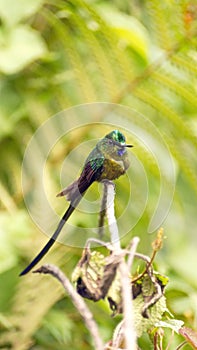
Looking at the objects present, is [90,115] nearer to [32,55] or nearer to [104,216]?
[32,55]

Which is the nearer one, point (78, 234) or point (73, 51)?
point (78, 234)

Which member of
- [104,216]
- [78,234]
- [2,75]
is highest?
[2,75]

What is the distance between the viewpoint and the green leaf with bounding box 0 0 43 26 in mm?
1222

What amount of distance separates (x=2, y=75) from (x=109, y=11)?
22 cm

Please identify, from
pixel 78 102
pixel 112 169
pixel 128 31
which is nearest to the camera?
pixel 112 169

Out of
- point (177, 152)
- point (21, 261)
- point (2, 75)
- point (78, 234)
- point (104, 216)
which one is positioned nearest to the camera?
point (104, 216)

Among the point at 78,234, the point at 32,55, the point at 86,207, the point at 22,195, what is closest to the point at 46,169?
the point at 22,195

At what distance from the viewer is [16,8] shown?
1.22 meters

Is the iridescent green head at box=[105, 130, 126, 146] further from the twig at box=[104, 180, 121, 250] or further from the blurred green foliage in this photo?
the blurred green foliage

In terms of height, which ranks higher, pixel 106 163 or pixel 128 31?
pixel 128 31

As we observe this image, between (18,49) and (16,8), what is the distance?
7 centimetres

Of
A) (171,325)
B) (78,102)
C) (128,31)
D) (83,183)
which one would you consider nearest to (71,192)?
(83,183)

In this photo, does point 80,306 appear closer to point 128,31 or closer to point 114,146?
point 114,146

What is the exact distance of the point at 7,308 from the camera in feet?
3.78
